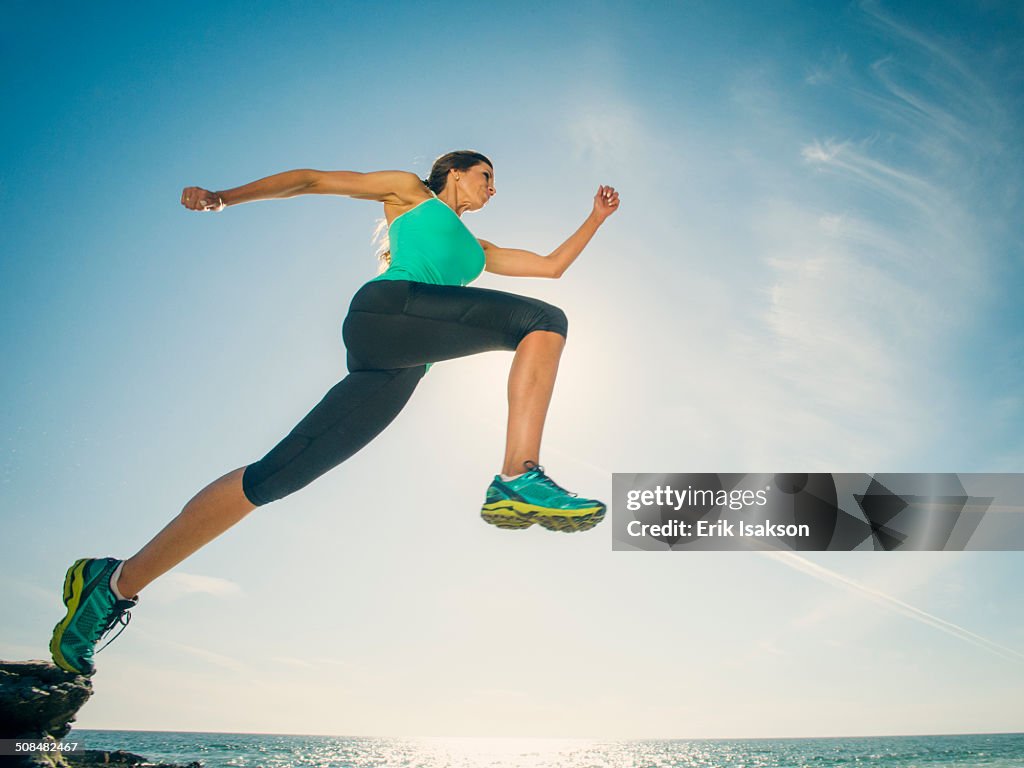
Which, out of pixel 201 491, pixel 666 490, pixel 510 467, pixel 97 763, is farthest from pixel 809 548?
pixel 97 763

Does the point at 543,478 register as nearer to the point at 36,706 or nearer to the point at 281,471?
the point at 281,471

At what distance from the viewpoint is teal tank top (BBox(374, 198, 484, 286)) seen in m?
2.59

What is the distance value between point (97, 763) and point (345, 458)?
976 inches

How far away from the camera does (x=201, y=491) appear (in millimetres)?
2613

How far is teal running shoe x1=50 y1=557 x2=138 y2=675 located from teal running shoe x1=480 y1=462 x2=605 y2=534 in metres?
1.52

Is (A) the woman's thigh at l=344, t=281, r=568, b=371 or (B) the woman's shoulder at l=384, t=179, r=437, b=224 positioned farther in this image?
(B) the woman's shoulder at l=384, t=179, r=437, b=224

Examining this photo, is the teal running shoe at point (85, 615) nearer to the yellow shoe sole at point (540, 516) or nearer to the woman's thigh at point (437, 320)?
the woman's thigh at point (437, 320)

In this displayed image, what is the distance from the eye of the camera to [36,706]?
14570 mm

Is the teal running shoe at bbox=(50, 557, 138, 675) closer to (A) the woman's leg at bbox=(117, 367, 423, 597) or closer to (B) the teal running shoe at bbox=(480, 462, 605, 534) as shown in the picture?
(A) the woman's leg at bbox=(117, 367, 423, 597)

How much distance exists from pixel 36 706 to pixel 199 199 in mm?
16893

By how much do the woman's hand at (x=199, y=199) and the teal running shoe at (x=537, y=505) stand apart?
4.67ft

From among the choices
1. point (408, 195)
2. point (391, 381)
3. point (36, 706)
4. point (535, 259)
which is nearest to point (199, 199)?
point (408, 195)

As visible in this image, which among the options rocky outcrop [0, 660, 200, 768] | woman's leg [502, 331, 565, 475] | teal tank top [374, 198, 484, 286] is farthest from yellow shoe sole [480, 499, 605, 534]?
rocky outcrop [0, 660, 200, 768]

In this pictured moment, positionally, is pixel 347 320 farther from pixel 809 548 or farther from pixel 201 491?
pixel 809 548
